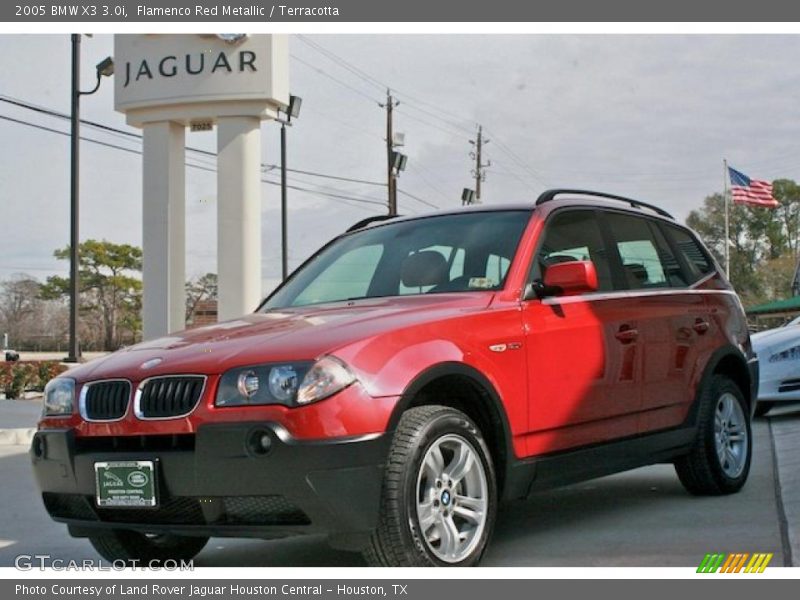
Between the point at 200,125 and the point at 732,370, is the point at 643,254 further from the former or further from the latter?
the point at 200,125

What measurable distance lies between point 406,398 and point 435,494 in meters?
0.44

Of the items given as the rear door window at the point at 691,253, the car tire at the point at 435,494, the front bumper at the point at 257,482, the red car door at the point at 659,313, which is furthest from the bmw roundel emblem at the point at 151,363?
the rear door window at the point at 691,253

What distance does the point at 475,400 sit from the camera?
4703mm

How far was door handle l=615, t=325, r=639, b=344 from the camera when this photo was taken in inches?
222

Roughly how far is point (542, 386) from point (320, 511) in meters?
1.51

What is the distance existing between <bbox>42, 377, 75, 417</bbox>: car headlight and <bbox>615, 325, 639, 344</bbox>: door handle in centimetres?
283

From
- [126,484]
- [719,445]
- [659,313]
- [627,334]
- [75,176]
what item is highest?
[75,176]

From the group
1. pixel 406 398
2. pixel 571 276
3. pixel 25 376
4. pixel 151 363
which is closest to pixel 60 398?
pixel 151 363

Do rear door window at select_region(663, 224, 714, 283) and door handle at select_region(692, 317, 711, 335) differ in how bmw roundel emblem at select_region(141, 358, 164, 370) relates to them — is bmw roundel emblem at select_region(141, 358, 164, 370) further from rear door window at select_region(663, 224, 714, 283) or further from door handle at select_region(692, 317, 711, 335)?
rear door window at select_region(663, 224, 714, 283)

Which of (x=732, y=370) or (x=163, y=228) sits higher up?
(x=163, y=228)

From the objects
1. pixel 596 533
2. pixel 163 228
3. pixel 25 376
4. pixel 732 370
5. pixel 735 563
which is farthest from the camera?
pixel 163 228

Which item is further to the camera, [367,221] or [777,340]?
[777,340]

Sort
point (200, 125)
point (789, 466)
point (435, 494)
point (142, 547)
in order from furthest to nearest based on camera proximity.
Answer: point (200, 125) → point (789, 466) → point (142, 547) → point (435, 494)

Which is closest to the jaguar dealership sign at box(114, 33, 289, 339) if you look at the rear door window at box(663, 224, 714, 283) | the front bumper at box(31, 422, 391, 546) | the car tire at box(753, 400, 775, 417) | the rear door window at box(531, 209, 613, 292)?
the car tire at box(753, 400, 775, 417)
